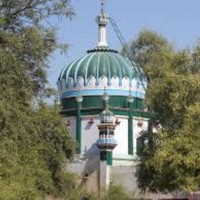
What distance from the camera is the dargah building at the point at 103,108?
4228cm

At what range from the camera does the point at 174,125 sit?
26.9m

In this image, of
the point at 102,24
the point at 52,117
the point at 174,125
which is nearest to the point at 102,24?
the point at 102,24

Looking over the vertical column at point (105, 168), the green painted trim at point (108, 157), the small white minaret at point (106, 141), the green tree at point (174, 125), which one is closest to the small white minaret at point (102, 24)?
the small white minaret at point (106, 141)

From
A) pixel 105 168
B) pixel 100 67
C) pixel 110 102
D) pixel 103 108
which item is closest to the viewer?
pixel 105 168

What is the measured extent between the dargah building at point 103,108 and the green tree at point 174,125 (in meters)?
12.7

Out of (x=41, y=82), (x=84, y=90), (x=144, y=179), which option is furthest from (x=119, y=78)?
(x=41, y=82)

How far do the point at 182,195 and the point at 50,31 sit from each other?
61.5ft

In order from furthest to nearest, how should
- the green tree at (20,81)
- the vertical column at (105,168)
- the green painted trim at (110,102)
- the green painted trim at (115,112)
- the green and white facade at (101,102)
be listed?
1. the green painted trim at (110,102)
2. the green painted trim at (115,112)
3. the green and white facade at (101,102)
4. the vertical column at (105,168)
5. the green tree at (20,81)

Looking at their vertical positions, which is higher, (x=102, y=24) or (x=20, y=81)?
(x=102, y=24)

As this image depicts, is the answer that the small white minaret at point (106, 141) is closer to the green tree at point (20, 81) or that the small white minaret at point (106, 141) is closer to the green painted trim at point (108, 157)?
the green painted trim at point (108, 157)

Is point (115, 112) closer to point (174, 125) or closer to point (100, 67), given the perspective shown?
point (100, 67)

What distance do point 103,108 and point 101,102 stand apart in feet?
2.45

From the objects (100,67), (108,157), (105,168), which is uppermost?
(100,67)

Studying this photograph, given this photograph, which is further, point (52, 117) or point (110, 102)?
point (110, 102)
